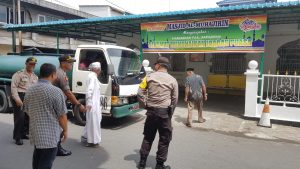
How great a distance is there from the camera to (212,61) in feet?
48.1

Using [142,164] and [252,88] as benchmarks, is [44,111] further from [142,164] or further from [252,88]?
[252,88]

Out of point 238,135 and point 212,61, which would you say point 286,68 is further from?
point 238,135

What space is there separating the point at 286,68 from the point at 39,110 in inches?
468

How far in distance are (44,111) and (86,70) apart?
422cm

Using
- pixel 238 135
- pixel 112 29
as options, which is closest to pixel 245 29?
pixel 238 135

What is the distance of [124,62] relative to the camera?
24.0 feet

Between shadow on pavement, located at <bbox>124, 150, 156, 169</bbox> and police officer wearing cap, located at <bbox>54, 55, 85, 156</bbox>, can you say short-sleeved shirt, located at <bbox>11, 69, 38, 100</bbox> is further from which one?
shadow on pavement, located at <bbox>124, 150, 156, 169</bbox>

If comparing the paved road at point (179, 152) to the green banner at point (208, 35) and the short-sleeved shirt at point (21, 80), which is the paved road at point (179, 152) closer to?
the short-sleeved shirt at point (21, 80)

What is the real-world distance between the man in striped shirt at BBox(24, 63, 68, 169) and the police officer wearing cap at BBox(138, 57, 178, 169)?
1518mm

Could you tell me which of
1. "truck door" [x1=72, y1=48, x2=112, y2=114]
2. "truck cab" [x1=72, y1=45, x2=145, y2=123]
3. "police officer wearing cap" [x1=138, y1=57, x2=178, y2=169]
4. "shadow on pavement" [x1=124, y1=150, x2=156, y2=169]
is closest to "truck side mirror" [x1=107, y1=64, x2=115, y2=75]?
"truck cab" [x1=72, y1=45, x2=145, y2=123]

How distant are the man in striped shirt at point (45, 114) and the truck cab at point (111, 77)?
11.5 feet

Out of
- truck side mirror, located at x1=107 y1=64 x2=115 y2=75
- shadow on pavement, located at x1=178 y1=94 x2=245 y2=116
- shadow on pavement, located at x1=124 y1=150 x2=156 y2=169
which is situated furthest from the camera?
shadow on pavement, located at x1=178 y1=94 x2=245 y2=116

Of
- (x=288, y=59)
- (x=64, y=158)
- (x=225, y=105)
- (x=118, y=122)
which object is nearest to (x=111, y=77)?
(x=118, y=122)

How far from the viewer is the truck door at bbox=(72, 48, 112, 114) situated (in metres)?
6.74
